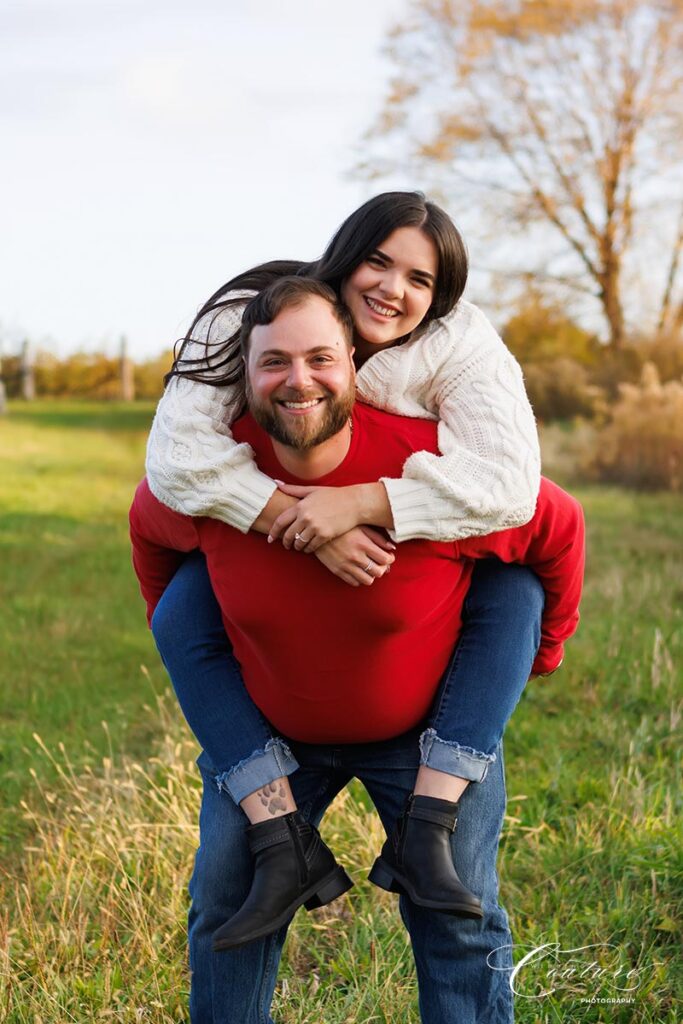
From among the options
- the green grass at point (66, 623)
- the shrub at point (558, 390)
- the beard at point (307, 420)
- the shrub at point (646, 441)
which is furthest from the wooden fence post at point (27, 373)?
the beard at point (307, 420)

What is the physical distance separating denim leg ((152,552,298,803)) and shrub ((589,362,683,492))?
11858mm

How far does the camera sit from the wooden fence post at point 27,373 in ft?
90.2

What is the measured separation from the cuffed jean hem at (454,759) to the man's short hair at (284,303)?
960 millimetres

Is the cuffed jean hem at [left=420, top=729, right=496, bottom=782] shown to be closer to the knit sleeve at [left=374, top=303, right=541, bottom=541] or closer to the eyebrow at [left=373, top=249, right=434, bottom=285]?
the knit sleeve at [left=374, top=303, right=541, bottom=541]

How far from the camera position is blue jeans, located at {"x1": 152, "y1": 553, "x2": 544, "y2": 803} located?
110 inches

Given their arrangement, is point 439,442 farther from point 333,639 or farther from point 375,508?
point 333,639

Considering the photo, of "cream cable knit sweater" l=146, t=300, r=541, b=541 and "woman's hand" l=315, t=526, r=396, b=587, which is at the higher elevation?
"cream cable knit sweater" l=146, t=300, r=541, b=541

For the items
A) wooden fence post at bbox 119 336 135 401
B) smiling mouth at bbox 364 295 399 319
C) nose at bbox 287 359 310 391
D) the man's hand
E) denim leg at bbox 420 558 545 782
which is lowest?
wooden fence post at bbox 119 336 135 401

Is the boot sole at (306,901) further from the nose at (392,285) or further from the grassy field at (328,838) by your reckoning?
the nose at (392,285)

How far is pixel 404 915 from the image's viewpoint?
290 cm

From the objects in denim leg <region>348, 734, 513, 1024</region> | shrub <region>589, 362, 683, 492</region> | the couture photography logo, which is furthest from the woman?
shrub <region>589, 362, 683, 492</region>

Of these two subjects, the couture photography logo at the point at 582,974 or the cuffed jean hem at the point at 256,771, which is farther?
the couture photography logo at the point at 582,974

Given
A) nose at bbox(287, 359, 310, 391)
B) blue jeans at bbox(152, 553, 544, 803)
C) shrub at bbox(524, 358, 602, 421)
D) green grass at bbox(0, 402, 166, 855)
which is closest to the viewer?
nose at bbox(287, 359, 310, 391)

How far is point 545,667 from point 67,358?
2648 cm
